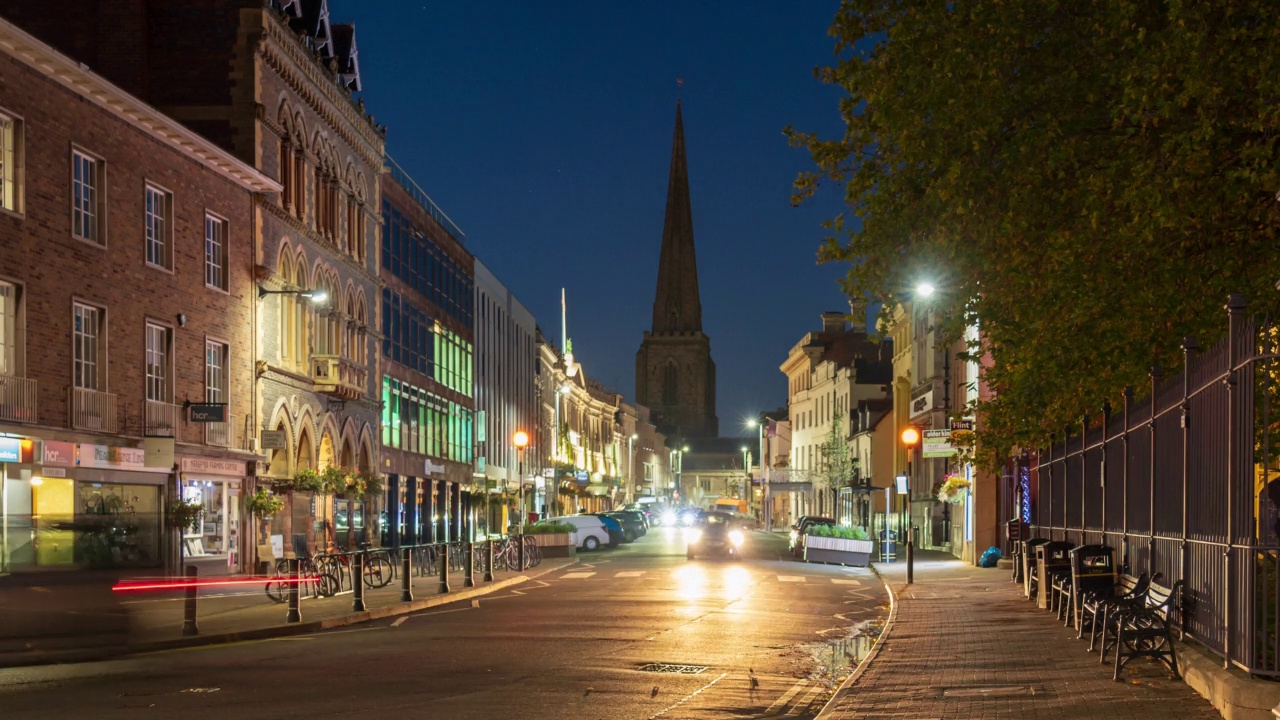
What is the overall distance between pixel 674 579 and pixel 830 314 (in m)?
83.4

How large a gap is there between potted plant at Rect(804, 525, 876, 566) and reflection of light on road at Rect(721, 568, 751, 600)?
519cm

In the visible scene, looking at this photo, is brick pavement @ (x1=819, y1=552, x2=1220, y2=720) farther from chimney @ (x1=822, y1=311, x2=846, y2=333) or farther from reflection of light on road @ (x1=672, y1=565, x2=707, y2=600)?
chimney @ (x1=822, y1=311, x2=846, y2=333)

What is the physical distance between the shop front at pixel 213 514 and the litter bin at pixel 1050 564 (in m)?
19.6

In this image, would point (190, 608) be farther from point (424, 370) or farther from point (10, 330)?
point (424, 370)

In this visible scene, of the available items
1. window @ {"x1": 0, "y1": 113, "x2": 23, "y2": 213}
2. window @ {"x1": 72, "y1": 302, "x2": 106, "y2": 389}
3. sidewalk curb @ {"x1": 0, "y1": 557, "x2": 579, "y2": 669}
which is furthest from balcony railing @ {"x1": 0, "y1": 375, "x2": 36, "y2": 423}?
sidewalk curb @ {"x1": 0, "y1": 557, "x2": 579, "y2": 669}

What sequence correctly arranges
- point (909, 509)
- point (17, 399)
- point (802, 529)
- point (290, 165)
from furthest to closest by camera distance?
point (802, 529), point (290, 165), point (909, 509), point (17, 399)

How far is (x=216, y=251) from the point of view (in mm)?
38031

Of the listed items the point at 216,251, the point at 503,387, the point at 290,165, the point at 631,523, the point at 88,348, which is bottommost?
the point at 631,523

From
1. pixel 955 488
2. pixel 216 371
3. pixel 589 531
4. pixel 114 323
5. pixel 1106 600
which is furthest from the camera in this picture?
pixel 589 531

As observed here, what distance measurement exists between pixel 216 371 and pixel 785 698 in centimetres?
2635

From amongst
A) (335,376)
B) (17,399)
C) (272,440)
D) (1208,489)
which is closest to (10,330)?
(17,399)

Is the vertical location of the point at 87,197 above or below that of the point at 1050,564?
above

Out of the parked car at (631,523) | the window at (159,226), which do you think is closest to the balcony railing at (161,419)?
the window at (159,226)

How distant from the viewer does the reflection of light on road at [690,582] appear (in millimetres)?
30453
